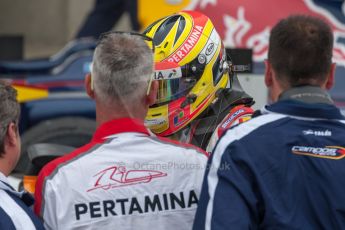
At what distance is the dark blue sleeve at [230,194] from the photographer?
2359mm

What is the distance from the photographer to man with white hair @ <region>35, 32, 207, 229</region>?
2.49 metres

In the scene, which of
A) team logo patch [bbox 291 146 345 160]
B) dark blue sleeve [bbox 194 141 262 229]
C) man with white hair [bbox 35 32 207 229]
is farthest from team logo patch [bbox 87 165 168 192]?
team logo patch [bbox 291 146 345 160]

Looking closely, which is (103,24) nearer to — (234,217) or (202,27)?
(202,27)

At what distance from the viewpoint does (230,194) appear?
2.38 m

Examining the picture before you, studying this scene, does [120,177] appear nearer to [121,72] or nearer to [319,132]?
[121,72]

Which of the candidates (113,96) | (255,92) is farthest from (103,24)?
(113,96)

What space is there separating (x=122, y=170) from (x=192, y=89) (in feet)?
3.14

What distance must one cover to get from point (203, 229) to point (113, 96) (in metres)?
0.46

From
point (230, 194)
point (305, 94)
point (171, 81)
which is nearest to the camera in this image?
point (230, 194)

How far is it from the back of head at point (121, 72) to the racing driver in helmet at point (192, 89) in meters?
0.75

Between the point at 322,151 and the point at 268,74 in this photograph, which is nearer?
the point at 322,151

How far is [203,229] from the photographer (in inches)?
94.6

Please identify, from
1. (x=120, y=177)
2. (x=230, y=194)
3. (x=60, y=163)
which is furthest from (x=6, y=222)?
(x=230, y=194)

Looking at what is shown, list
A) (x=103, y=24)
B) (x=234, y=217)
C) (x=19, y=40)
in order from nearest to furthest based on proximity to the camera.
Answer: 1. (x=234, y=217)
2. (x=103, y=24)
3. (x=19, y=40)
